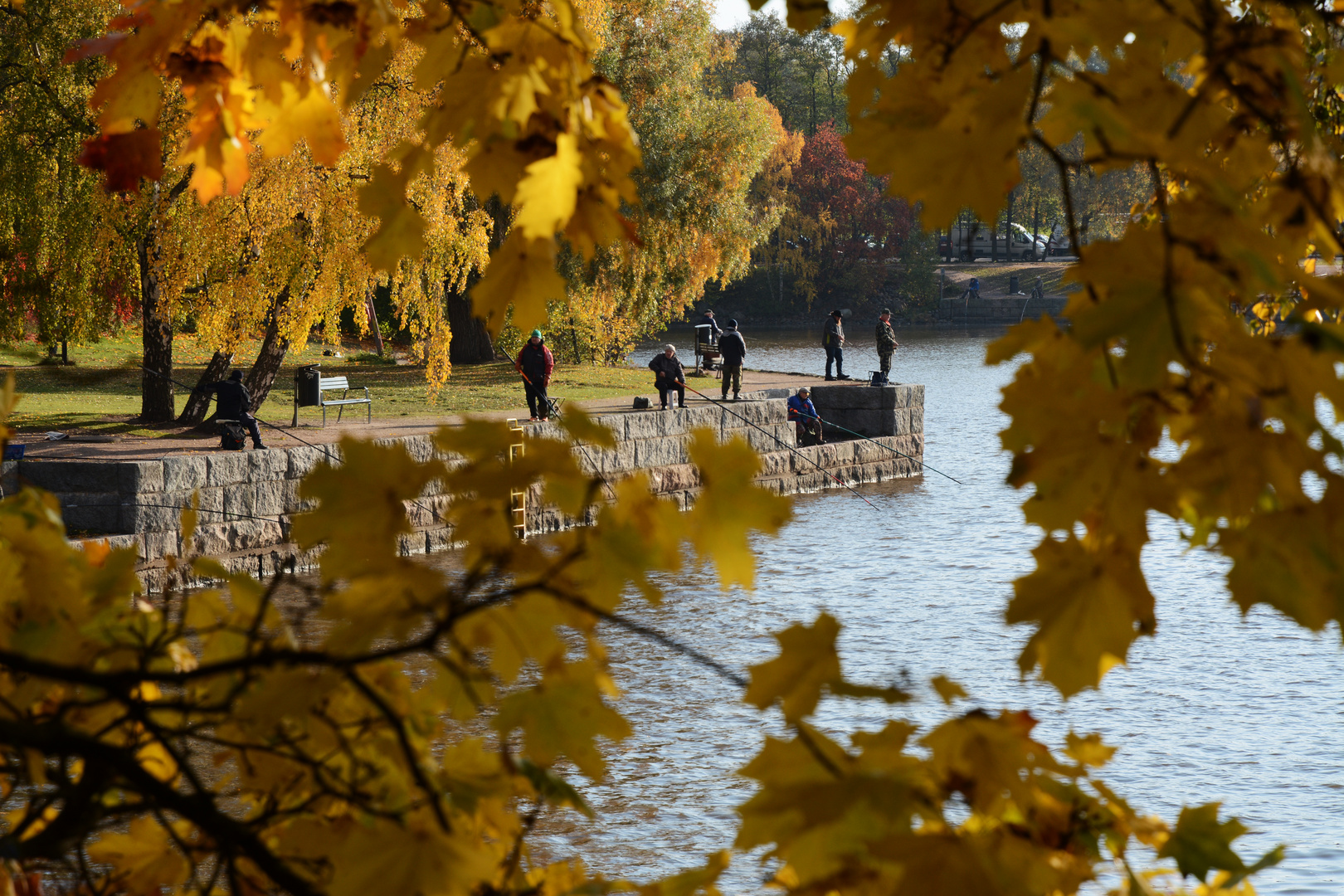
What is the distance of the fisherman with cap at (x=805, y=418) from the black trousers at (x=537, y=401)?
3937 mm

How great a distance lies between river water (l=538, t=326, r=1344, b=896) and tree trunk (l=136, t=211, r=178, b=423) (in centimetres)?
658

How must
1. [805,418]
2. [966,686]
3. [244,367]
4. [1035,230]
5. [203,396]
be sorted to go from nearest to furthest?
[966,686], [203,396], [805,418], [244,367], [1035,230]

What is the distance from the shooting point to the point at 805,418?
19203mm

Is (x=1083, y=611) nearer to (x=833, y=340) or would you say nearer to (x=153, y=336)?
(x=153, y=336)

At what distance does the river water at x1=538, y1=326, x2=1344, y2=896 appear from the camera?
7203 millimetres

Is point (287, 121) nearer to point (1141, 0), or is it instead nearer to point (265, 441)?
point (1141, 0)

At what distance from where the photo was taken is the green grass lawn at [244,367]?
16.5m

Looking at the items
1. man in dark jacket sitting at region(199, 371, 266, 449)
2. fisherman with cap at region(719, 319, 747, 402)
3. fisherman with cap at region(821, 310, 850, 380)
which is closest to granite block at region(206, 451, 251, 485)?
man in dark jacket sitting at region(199, 371, 266, 449)

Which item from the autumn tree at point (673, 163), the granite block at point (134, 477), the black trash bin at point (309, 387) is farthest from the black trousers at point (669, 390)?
the granite block at point (134, 477)

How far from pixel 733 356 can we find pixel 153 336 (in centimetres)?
820

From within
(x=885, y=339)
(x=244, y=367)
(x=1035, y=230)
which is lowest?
(x=244, y=367)

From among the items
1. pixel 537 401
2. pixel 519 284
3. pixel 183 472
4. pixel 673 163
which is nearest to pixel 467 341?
pixel 673 163

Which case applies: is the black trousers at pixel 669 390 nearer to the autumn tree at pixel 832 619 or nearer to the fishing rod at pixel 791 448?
the fishing rod at pixel 791 448

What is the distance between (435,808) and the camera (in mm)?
1085
